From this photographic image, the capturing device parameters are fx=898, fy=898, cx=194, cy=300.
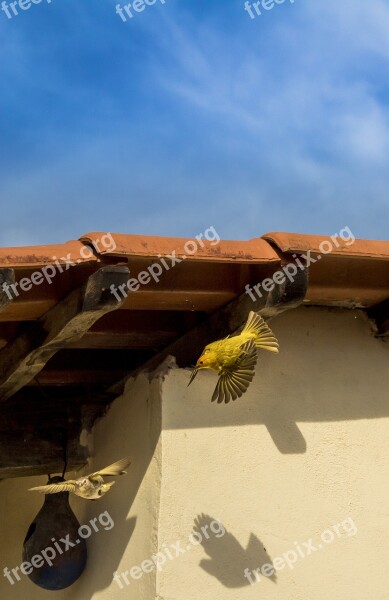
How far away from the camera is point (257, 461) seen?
364 cm

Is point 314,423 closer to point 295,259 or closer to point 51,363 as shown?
point 295,259

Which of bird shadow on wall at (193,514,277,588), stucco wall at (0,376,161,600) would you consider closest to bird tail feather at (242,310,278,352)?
stucco wall at (0,376,161,600)

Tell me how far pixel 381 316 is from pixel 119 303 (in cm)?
140

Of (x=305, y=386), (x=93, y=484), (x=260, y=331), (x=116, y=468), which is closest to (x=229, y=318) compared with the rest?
(x=260, y=331)

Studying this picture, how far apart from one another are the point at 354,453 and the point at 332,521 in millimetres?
312

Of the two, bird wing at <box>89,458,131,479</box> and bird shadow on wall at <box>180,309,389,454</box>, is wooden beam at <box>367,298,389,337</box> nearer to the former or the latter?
bird shadow on wall at <box>180,309,389,454</box>

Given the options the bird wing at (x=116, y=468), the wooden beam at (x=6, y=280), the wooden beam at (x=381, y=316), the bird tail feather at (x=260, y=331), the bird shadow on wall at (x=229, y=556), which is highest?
the wooden beam at (x=6, y=280)

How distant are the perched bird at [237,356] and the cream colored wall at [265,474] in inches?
10.3

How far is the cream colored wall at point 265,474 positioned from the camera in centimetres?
346

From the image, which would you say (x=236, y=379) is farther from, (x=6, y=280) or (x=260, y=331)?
(x=6, y=280)

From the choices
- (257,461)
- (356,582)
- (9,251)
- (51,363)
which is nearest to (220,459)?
(257,461)

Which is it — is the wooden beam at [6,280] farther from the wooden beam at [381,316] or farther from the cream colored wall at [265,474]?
the wooden beam at [381,316]

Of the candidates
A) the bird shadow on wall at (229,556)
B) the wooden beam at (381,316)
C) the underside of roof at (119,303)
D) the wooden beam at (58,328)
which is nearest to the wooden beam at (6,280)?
the underside of roof at (119,303)

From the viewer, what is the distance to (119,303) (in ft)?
10.3
